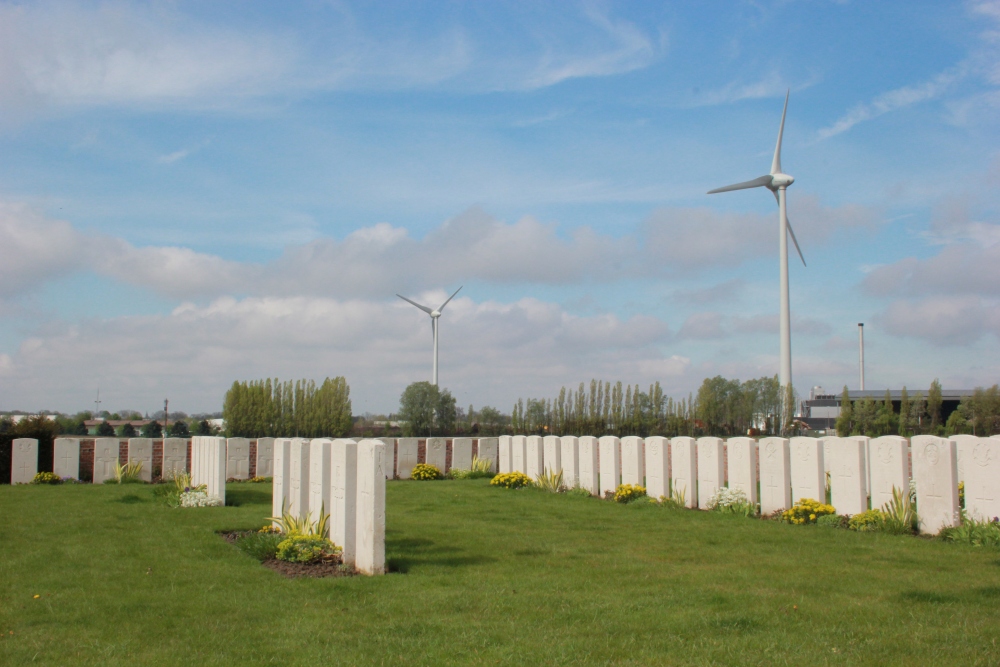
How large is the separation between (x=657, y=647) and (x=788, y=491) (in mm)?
9840

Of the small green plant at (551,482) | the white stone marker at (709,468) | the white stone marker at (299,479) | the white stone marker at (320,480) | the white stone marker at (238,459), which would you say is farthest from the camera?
the white stone marker at (238,459)

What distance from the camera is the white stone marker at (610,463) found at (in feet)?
64.9

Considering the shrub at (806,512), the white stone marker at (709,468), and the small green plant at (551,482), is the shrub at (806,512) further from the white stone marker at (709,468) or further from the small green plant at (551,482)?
the small green plant at (551,482)

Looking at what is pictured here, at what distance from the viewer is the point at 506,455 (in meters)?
25.4

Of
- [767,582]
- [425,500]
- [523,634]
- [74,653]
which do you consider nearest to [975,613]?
[767,582]

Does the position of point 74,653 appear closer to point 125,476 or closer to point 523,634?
point 523,634

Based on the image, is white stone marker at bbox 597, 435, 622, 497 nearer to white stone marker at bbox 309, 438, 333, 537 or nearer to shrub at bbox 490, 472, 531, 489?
shrub at bbox 490, 472, 531, 489

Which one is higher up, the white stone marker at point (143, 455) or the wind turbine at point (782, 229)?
the wind turbine at point (782, 229)

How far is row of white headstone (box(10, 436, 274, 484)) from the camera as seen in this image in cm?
2347

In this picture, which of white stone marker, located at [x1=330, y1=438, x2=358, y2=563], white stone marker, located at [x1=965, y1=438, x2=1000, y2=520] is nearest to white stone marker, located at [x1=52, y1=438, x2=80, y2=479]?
white stone marker, located at [x1=330, y1=438, x2=358, y2=563]

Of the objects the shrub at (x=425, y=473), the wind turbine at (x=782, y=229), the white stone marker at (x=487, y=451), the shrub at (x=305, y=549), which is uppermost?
the wind turbine at (x=782, y=229)

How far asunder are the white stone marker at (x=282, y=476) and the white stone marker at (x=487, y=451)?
13638 mm

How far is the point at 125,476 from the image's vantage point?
78.9 ft

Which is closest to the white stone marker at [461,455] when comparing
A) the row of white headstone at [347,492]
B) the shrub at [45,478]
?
the shrub at [45,478]
